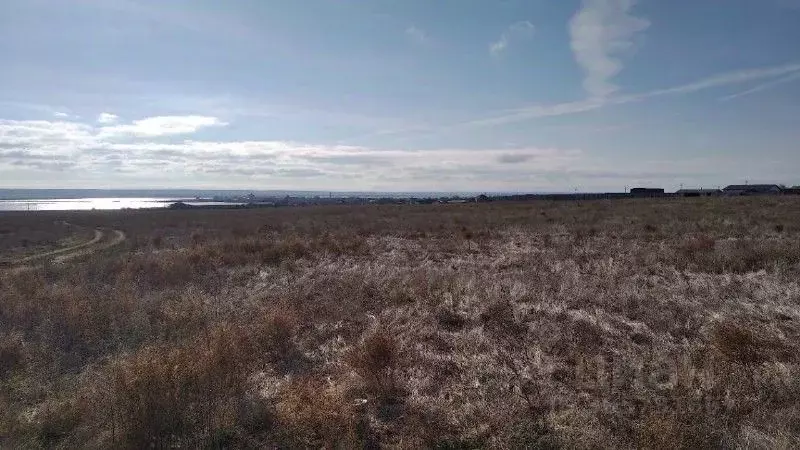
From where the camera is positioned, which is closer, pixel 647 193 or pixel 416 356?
pixel 416 356

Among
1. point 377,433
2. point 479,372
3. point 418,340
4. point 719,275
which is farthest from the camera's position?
point 719,275

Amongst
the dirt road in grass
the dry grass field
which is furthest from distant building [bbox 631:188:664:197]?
the dirt road in grass

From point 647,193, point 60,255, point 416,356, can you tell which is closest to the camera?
point 416,356

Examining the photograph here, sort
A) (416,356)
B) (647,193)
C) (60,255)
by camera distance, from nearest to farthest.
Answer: (416,356) < (60,255) < (647,193)

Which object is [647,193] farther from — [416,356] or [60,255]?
[416,356]

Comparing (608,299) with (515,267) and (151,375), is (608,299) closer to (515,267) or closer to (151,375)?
(515,267)

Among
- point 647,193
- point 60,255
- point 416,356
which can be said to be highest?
point 647,193

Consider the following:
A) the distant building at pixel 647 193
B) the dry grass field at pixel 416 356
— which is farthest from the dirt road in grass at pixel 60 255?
the distant building at pixel 647 193

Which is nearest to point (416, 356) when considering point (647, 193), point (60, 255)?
point (60, 255)

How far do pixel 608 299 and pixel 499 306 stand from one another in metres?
2.59

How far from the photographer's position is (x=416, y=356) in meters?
8.42

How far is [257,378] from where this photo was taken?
7.70m

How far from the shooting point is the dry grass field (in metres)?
5.81

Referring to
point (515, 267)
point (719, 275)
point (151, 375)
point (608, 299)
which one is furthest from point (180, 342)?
point (719, 275)
